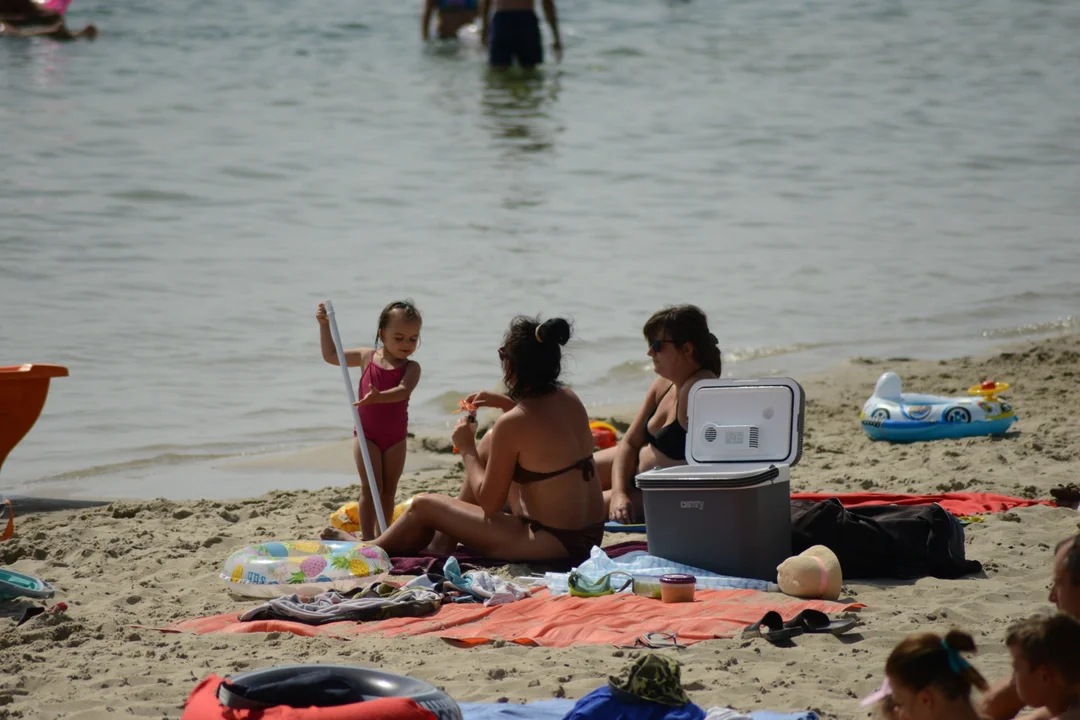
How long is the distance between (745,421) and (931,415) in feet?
7.71

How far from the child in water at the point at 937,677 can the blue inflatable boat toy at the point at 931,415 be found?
185 inches

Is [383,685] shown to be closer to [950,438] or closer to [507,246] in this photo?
[950,438]

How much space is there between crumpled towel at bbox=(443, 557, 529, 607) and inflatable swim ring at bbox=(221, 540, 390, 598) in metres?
0.31

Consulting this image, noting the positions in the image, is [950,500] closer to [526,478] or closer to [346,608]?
[526,478]

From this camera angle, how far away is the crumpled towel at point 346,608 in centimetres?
473

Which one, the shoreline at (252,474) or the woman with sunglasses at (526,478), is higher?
the woman with sunglasses at (526,478)

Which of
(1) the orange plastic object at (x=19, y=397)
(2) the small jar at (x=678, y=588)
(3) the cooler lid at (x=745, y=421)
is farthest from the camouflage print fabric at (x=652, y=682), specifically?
(1) the orange plastic object at (x=19, y=397)

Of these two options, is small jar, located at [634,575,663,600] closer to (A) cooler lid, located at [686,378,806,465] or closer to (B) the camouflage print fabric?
(A) cooler lid, located at [686,378,806,465]

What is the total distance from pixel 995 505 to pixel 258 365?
5.89m

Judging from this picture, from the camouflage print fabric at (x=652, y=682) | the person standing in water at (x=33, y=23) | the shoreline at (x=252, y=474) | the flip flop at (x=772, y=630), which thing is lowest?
the shoreline at (x=252, y=474)

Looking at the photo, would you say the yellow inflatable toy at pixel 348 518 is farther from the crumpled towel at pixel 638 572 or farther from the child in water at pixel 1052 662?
the child in water at pixel 1052 662

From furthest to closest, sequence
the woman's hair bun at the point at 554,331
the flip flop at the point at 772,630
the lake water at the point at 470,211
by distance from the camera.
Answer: the lake water at the point at 470,211, the woman's hair bun at the point at 554,331, the flip flop at the point at 772,630

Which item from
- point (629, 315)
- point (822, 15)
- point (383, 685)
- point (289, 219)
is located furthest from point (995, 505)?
point (822, 15)

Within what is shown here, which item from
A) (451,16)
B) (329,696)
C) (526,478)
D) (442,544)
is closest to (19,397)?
(442,544)
